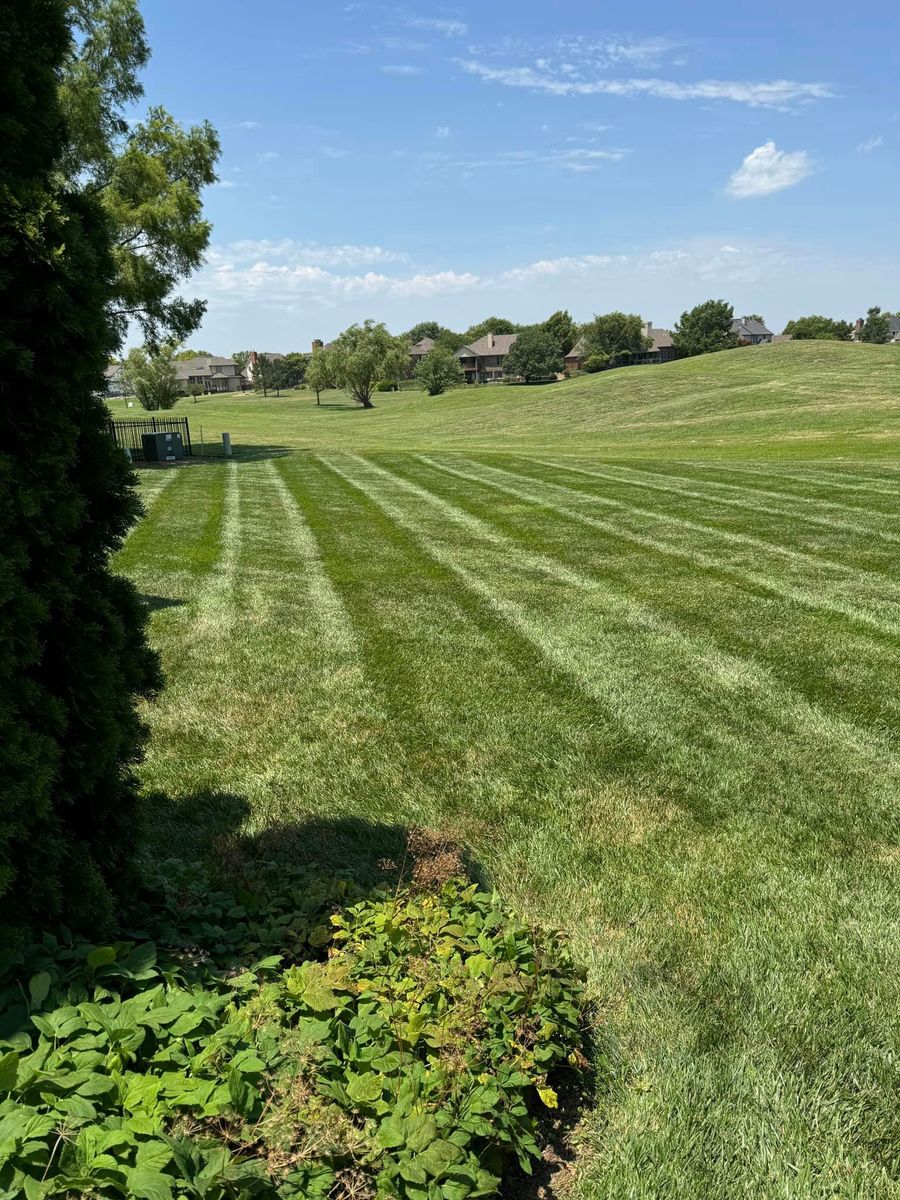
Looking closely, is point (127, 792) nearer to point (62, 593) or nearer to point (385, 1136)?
point (62, 593)

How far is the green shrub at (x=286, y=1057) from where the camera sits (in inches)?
78.9

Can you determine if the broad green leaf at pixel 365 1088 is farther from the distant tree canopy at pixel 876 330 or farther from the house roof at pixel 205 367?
the house roof at pixel 205 367

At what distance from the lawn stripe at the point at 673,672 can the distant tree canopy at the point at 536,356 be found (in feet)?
286

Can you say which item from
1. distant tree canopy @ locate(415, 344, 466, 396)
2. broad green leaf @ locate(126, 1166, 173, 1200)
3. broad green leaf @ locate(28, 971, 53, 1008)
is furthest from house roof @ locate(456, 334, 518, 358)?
broad green leaf @ locate(126, 1166, 173, 1200)

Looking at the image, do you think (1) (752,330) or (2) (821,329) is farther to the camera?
(1) (752,330)

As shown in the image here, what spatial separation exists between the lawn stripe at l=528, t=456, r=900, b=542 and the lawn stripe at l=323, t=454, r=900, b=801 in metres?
5.31

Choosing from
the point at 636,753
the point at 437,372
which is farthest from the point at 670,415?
the point at 437,372

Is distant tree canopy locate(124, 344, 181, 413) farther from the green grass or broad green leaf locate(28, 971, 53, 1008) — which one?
broad green leaf locate(28, 971, 53, 1008)

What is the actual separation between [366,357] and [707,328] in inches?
1717

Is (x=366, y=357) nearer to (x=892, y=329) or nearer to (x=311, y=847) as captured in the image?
(x=311, y=847)

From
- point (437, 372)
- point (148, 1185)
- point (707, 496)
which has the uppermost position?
point (437, 372)

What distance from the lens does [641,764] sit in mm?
5258

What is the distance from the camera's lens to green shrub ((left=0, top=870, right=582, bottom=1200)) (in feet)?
6.57

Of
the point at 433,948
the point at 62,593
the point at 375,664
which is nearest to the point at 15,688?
the point at 62,593
